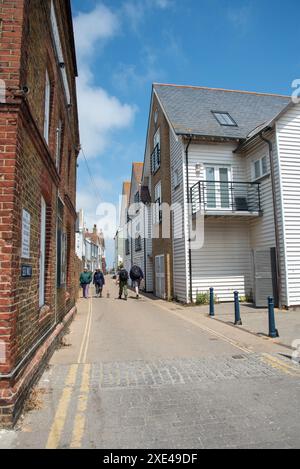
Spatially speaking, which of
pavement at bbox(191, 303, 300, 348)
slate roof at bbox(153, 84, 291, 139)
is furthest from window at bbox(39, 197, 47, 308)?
slate roof at bbox(153, 84, 291, 139)

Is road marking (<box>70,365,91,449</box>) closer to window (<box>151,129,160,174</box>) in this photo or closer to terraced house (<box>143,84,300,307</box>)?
terraced house (<box>143,84,300,307</box>)

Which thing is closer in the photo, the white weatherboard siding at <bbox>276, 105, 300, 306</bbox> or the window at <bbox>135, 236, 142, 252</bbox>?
the white weatherboard siding at <bbox>276, 105, 300, 306</bbox>

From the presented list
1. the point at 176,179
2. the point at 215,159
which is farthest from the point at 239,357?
the point at 176,179

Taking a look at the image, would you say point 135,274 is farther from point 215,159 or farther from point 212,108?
point 212,108

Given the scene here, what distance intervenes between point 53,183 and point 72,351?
3563 millimetres

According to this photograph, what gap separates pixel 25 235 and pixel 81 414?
236cm

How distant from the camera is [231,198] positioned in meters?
14.1

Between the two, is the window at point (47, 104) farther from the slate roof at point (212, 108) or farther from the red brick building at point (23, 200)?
the slate roof at point (212, 108)

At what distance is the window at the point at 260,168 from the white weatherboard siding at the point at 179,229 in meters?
3.18

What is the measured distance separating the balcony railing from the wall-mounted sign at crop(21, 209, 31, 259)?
9.72m

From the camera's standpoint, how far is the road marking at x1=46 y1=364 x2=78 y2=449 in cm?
319

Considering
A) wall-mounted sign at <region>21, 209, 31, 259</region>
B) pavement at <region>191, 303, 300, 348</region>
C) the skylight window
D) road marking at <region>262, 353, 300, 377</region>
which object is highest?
the skylight window

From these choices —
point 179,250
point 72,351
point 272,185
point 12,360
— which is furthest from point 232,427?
point 179,250

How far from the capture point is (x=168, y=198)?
16.9m
